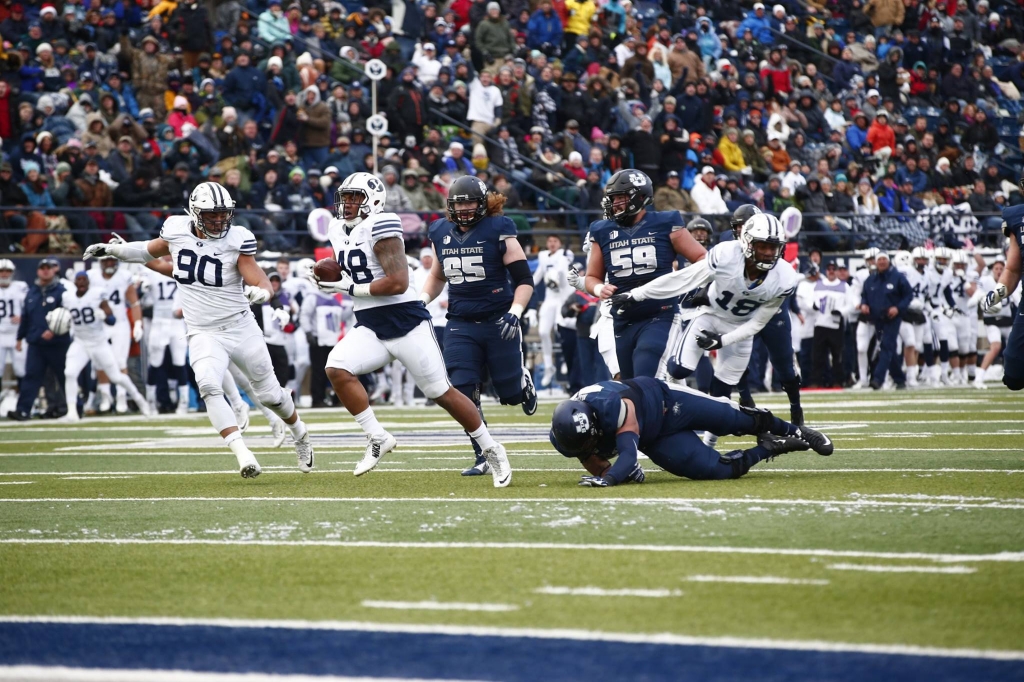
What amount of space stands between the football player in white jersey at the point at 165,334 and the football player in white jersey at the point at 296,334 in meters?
1.28

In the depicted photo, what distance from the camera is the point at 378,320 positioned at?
7.79 m

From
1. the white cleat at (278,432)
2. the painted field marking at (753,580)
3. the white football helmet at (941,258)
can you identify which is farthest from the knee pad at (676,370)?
the white football helmet at (941,258)

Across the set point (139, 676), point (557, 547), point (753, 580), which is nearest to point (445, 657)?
point (139, 676)

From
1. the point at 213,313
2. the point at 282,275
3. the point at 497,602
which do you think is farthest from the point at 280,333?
the point at 497,602

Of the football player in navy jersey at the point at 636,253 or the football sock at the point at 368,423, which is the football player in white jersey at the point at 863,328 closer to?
the football player in navy jersey at the point at 636,253

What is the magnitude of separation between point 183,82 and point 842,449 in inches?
478

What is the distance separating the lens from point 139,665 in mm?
3639

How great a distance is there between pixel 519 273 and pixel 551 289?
9.87m

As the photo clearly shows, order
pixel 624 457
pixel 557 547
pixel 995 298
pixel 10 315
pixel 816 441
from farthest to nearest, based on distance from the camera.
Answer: pixel 10 315
pixel 995 298
pixel 816 441
pixel 624 457
pixel 557 547

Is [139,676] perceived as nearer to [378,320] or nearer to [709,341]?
[378,320]

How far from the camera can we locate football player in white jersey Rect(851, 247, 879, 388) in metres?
18.7

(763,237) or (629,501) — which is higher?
→ (763,237)

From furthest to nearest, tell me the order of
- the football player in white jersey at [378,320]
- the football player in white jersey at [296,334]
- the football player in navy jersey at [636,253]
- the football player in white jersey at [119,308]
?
the football player in white jersey at [296,334]
the football player in white jersey at [119,308]
the football player in navy jersey at [636,253]
the football player in white jersey at [378,320]

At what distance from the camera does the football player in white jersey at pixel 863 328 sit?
1872 centimetres
